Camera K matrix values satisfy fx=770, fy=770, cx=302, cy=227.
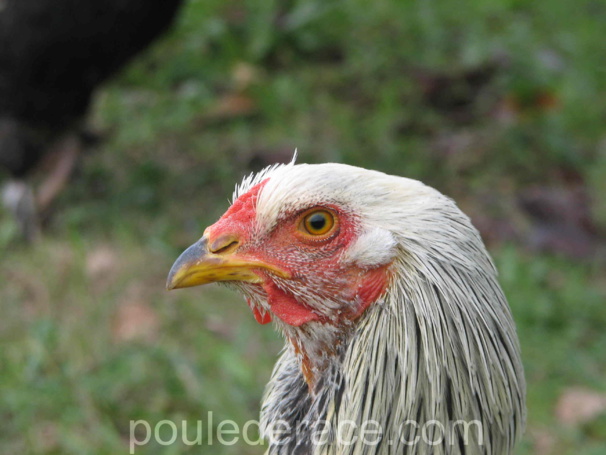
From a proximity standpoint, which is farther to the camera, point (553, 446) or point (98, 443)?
point (553, 446)

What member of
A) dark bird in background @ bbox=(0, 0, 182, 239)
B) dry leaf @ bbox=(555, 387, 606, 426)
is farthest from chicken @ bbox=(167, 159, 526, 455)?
dark bird in background @ bbox=(0, 0, 182, 239)

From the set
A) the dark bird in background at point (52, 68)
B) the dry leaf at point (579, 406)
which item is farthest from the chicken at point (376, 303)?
the dark bird in background at point (52, 68)

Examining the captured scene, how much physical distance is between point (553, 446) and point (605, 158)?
273 centimetres

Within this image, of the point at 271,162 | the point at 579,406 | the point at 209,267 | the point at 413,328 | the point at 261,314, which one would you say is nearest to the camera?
the point at 413,328

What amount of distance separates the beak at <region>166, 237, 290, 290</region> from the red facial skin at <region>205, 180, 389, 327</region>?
14 mm

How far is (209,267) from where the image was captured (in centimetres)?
179

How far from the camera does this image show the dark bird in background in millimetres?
4395

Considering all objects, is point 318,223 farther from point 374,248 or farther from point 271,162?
point 271,162

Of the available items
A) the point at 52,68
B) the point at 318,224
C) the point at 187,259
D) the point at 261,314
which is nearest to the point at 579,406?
the point at 261,314

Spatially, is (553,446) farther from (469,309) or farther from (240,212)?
(240,212)

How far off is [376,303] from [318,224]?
222 mm

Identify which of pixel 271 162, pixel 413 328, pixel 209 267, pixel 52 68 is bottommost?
pixel 413 328

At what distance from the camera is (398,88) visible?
597 cm

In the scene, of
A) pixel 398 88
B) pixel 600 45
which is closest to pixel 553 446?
pixel 398 88
